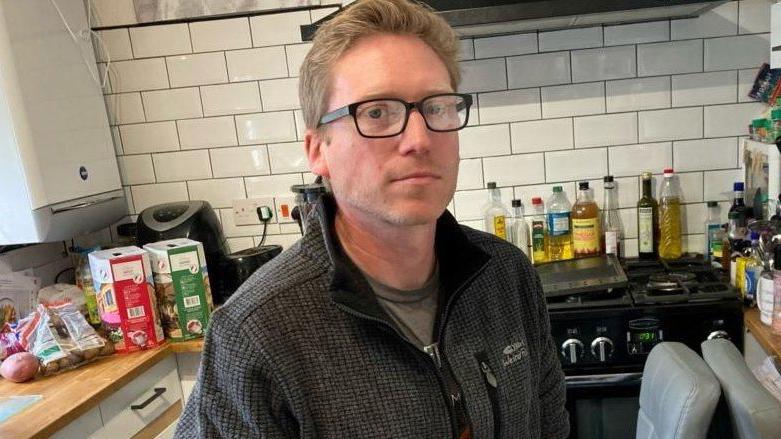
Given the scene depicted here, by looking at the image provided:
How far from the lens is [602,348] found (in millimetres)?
1681

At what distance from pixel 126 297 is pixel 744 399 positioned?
5.30 ft

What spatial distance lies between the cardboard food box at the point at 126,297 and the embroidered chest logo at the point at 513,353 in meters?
1.24

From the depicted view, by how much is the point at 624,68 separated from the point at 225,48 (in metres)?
1.44

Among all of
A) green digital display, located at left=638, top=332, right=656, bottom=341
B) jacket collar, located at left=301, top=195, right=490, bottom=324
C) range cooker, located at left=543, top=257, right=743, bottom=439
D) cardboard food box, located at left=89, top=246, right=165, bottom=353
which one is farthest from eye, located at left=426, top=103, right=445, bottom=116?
cardboard food box, located at left=89, top=246, right=165, bottom=353

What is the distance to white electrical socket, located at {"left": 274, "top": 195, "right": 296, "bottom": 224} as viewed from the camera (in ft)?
7.27

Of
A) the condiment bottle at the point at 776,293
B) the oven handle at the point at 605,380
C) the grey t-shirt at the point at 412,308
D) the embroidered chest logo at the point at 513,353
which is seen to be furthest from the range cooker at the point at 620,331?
the grey t-shirt at the point at 412,308

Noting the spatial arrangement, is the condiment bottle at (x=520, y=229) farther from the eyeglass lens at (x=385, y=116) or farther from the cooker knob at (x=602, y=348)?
the eyeglass lens at (x=385, y=116)

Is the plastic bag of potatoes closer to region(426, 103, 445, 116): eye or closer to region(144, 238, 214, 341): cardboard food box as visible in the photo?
region(144, 238, 214, 341): cardboard food box

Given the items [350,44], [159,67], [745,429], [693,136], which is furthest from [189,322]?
[693,136]

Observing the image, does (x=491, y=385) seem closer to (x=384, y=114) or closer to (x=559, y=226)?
(x=384, y=114)

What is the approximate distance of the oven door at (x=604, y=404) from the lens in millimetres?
1698

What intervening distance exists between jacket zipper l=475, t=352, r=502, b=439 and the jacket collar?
0.11 metres

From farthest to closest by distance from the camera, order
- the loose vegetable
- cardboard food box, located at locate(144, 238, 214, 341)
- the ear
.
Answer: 1. cardboard food box, located at locate(144, 238, 214, 341)
2. the loose vegetable
3. the ear

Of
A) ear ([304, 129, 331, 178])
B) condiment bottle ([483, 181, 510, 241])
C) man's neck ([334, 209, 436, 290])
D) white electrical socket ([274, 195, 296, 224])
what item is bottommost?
condiment bottle ([483, 181, 510, 241])
